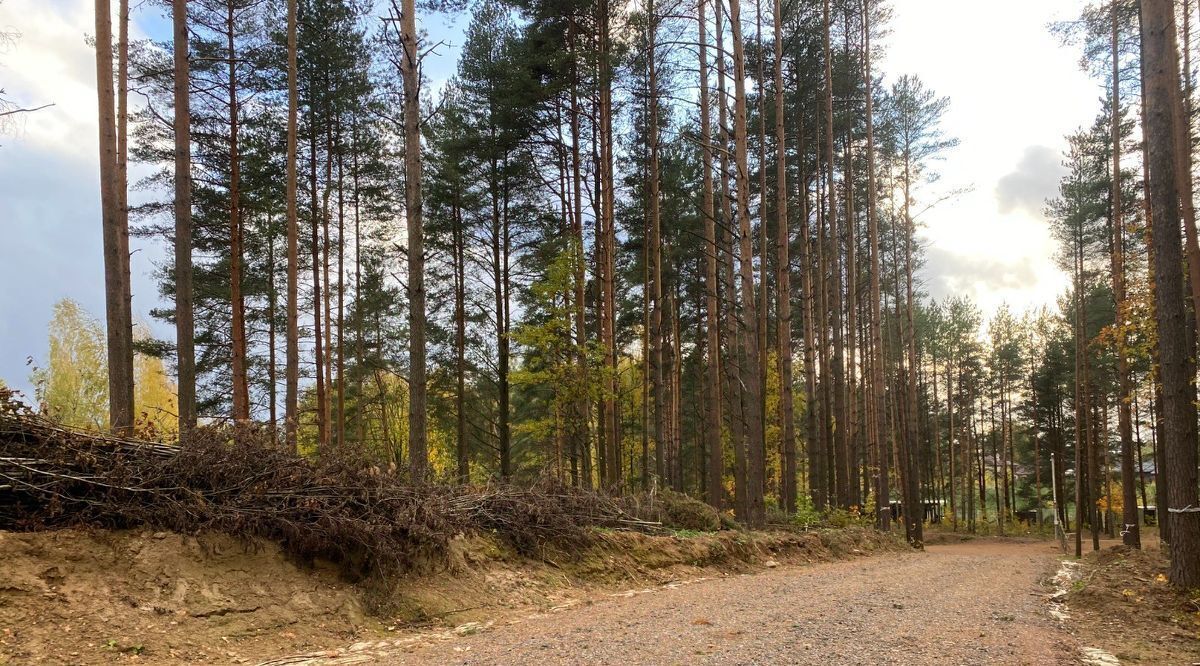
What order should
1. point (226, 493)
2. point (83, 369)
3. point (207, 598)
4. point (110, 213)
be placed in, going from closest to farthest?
point (207, 598)
point (226, 493)
point (110, 213)
point (83, 369)

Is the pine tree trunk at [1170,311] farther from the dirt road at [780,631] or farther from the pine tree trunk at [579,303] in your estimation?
the pine tree trunk at [579,303]

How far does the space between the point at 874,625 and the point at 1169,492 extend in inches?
180

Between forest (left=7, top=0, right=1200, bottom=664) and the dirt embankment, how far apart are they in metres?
0.28

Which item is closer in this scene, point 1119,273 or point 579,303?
point 1119,273

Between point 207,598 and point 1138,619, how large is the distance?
8.14 m

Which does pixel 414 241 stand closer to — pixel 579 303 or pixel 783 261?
pixel 579 303

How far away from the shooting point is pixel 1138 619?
5.95 meters

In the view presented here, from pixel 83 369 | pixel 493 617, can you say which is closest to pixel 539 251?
pixel 493 617

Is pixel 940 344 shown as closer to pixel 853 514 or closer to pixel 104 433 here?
pixel 853 514

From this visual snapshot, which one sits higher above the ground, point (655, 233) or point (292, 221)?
point (655, 233)

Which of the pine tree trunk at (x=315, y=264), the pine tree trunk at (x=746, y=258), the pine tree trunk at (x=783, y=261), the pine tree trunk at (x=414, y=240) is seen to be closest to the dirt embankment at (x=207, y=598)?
the pine tree trunk at (x=414, y=240)

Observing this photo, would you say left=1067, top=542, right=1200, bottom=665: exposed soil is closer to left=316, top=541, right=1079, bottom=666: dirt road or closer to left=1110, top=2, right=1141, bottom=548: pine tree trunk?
left=316, top=541, right=1079, bottom=666: dirt road

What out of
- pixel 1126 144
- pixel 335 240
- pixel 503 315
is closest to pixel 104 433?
pixel 503 315

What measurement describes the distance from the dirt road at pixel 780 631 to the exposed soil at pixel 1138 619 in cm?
34
